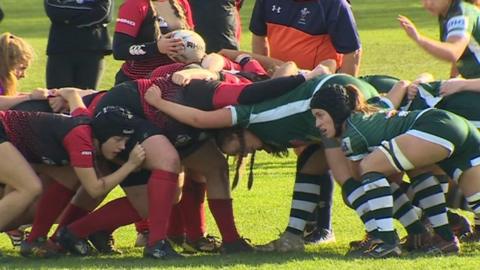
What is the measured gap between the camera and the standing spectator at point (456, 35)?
692 cm

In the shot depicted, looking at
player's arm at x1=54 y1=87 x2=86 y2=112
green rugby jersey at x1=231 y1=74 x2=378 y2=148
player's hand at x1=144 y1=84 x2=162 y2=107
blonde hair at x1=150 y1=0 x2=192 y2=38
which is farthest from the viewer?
blonde hair at x1=150 y1=0 x2=192 y2=38

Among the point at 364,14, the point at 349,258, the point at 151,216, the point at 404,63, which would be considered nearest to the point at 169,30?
the point at 151,216

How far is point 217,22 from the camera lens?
34.0 feet

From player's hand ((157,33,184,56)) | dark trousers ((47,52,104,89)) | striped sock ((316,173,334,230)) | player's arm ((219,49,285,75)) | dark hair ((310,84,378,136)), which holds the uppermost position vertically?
dark hair ((310,84,378,136))

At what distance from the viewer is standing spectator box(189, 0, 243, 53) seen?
10.4 meters

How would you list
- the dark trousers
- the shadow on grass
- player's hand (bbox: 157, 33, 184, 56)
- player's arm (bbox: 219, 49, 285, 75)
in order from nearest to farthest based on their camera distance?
the shadow on grass, player's hand (bbox: 157, 33, 184, 56), player's arm (bbox: 219, 49, 285, 75), the dark trousers

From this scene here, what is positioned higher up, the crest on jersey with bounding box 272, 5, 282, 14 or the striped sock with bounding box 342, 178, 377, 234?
the crest on jersey with bounding box 272, 5, 282, 14

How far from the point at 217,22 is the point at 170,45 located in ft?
9.22

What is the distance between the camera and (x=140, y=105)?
6977 mm

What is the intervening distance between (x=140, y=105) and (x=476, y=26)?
6.78 feet

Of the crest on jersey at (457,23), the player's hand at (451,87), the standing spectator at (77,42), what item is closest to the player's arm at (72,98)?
the player's hand at (451,87)

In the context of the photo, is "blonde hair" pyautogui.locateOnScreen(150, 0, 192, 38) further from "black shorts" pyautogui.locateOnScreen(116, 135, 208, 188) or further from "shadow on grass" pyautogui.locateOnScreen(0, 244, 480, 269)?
"shadow on grass" pyautogui.locateOnScreen(0, 244, 480, 269)

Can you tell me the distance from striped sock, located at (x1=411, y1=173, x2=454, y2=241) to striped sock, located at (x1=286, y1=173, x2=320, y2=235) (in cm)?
61

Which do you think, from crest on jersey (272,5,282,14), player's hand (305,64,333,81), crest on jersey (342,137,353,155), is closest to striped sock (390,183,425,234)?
crest on jersey (342,137,353,155)
